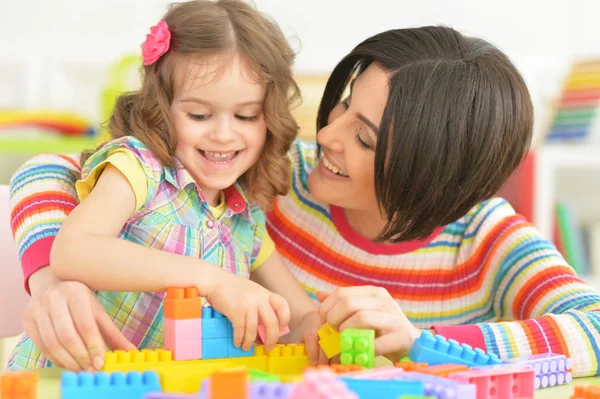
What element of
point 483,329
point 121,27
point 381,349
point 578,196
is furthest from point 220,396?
point 578,196

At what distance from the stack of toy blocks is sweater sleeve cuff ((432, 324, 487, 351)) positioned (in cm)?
32

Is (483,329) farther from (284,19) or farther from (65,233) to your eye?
(284,19)

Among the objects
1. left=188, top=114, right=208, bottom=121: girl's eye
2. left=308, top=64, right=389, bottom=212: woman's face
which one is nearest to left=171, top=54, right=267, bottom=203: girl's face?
left=188, top=114, right=208, bottom=121: girl's eye

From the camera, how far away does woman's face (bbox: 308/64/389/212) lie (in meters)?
1.17

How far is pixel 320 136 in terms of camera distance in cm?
123

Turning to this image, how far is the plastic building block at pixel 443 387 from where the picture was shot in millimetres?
670

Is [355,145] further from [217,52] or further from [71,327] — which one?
[71,327]

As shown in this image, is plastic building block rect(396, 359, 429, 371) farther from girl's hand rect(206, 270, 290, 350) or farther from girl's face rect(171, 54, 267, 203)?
girl's face rect(171, 54, 267, 203)

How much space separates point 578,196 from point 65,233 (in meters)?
2.55

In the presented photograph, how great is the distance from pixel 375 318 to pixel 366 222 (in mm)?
474

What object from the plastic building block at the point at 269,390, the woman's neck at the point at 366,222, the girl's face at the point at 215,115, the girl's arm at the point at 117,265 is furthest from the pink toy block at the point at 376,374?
the woman's neck at the point at 366,222

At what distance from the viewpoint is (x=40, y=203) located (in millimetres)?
1111

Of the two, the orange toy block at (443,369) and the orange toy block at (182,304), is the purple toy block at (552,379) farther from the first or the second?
the orange toy block at (182,304)

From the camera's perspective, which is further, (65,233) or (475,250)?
(475,250)
